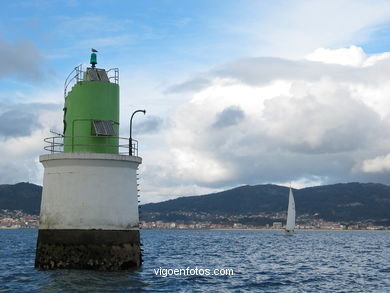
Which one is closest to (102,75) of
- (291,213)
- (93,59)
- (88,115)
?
(93,59)

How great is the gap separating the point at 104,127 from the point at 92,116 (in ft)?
2.80

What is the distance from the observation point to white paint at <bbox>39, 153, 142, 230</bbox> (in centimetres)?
2597

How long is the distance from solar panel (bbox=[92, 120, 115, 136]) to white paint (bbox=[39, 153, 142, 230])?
5.23ft

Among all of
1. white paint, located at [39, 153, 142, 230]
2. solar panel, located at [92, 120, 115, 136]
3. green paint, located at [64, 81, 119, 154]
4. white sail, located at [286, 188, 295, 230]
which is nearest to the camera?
white paint, located at [39, 153, 142, 230]

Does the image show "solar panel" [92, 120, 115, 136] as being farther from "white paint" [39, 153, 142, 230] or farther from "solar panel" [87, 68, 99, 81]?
"solar panel" [87, 68, 99, 81]

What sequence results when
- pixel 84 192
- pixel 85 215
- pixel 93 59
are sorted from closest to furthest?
pixel 85 215 < pixel 84 192 < pixel 93 59

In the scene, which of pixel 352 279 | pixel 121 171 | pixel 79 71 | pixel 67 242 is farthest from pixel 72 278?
pixel 352 279

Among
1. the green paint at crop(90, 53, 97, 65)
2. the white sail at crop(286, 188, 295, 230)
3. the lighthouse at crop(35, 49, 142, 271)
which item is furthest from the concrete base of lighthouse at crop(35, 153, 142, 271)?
the white sail at crop(286, 188, 295, 230)

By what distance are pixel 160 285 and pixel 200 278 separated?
4378mm

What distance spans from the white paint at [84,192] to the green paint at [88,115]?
1.41 meters

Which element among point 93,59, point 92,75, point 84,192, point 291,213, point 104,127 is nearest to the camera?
point 84,192

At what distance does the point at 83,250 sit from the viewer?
2566 cm

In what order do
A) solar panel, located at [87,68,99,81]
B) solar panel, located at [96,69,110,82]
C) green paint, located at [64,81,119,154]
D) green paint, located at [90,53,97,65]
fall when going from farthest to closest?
green paint, located at [90,53,97,65]
solar panel, located at [96,69,110,82]
solar panel, located at [87,68,99,81]
green paint, located at [64,81,119,154]

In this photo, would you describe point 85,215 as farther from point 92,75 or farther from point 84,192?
point 92,75
